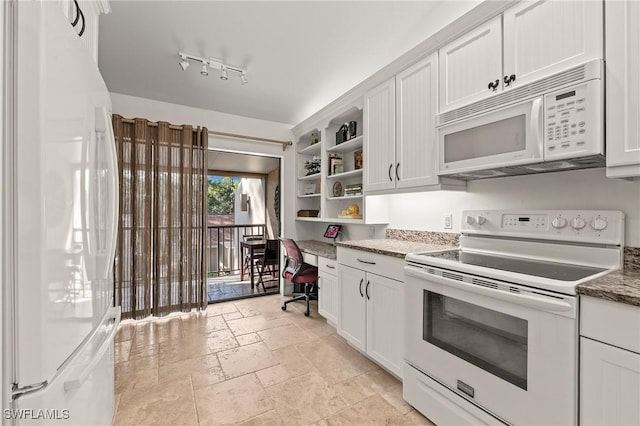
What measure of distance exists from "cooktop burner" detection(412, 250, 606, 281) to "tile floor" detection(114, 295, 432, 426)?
3.27ft

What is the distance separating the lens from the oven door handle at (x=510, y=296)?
111 centimetres

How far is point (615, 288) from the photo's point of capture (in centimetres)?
103

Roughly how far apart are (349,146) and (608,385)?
8.99 ft

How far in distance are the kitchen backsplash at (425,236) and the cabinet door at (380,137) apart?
1.68ft

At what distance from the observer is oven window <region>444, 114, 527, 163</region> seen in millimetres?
1500

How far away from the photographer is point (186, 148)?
3338mm

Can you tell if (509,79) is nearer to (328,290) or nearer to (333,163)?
(333,163)

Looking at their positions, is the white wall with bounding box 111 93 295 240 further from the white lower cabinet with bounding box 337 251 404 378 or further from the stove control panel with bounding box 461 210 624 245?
the stove control panel with bounding box 461 210 624 245

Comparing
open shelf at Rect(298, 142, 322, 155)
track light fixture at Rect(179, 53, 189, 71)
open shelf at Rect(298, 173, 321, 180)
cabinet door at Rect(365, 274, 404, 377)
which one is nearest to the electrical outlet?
cabinet door at Rect(365, 274, 404, 377)

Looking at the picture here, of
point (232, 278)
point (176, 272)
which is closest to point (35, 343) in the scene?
point (176, 272)

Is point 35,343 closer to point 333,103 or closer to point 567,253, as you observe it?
point 567,253

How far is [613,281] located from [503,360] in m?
0.56

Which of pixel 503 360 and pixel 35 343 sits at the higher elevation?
pixel 35 343

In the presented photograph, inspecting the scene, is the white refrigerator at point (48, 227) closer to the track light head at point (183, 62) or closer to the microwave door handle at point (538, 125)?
the track light head at point (183, 62)
